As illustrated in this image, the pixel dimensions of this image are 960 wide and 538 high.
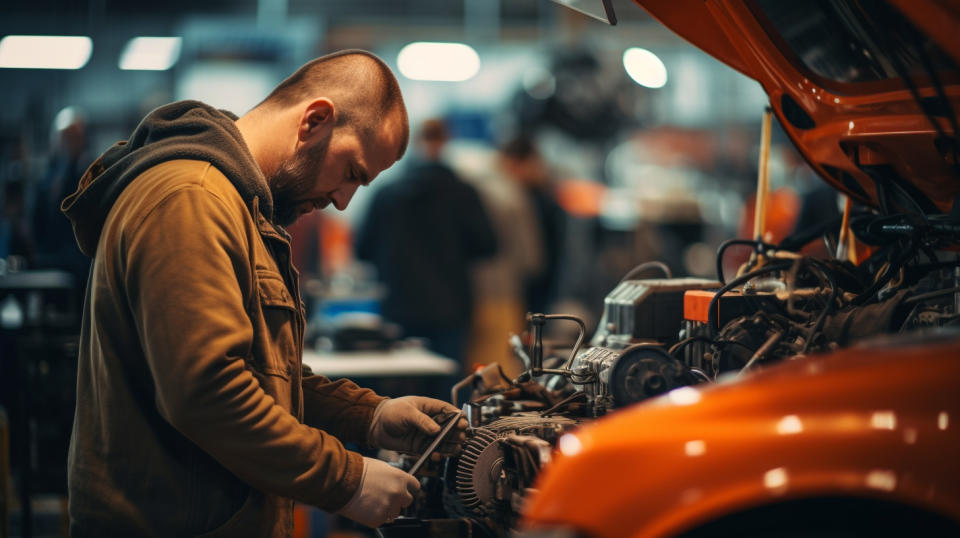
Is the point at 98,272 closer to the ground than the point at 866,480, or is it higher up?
higher up

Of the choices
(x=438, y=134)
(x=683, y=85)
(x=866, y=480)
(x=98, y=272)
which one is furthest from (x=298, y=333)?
(x=683, y=85)

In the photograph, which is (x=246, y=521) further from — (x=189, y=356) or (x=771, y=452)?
(x=771, y=452)

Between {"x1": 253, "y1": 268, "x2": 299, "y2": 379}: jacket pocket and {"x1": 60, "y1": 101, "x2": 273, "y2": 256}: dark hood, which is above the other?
{"x1": 60, "y1": 101, "x2": 273, "y2": 256}: dark hood

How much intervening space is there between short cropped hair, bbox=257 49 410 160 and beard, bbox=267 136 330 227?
0.09 meters

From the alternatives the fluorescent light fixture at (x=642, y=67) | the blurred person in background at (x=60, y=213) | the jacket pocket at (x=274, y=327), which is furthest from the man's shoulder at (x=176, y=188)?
the fluorescent light fixture at (x=642, y=67)

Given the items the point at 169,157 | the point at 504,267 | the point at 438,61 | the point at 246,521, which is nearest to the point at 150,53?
the point at 438,61

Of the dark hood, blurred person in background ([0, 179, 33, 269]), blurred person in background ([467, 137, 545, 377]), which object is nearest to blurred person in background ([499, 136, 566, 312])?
blurred person in background ([467, 137, 545, 377])

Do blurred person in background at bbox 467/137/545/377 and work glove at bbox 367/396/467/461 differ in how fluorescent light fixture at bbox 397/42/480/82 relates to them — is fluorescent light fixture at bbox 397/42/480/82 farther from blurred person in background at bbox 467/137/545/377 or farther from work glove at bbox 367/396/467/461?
work glove at bbox 367/396/467/461

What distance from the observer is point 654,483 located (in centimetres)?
144

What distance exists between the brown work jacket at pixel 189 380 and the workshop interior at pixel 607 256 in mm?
346

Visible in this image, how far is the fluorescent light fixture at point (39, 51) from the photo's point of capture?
880 cm

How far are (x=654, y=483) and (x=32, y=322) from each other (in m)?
4.40

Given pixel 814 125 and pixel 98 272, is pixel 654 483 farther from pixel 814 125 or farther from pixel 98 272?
pixel 814 125

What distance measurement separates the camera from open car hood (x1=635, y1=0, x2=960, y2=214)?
7.63 ft
